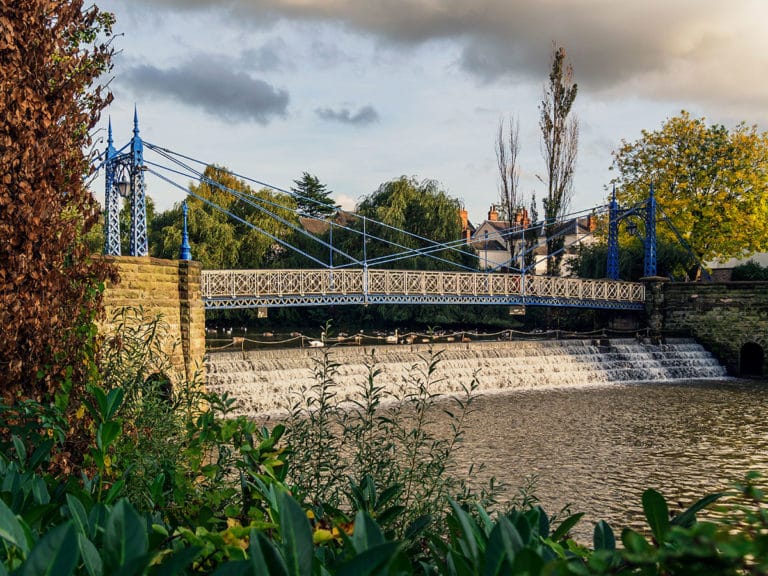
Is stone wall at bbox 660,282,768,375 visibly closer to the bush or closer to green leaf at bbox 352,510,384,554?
the bush

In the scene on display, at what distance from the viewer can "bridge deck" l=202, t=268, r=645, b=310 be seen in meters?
22.5

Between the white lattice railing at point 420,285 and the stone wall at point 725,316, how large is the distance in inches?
83.6

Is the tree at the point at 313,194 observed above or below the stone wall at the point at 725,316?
above

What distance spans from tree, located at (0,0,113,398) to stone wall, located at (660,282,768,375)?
24129 mm

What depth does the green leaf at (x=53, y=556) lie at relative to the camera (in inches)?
47.9

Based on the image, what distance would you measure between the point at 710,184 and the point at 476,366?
17.2m

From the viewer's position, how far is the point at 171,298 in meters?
11.5

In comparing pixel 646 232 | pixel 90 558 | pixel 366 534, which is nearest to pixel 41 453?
pixel 90 558

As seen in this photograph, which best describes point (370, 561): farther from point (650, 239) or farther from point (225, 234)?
point (225, 234)

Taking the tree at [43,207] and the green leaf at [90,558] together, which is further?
the tree at [43,207]

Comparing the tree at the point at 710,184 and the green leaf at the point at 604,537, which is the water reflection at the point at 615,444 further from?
the tree at the point at 710,184

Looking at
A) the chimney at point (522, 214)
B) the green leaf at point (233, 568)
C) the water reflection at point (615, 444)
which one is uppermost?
the chimney at point (522, 214)

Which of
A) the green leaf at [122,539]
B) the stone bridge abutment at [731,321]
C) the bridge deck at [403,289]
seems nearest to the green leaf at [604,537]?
the green leaf at [122,539]

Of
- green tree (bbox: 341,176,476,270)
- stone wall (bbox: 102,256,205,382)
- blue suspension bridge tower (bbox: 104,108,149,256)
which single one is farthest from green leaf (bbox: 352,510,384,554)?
green tree (bbox: 341,176,476,270)
